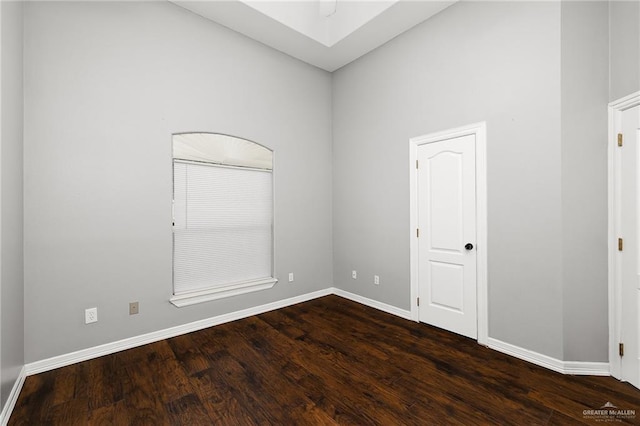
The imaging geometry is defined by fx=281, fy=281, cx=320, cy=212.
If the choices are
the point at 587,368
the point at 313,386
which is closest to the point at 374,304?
the point at 313,386

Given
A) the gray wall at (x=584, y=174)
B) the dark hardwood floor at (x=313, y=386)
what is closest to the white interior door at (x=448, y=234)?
the dark hardwood floor at (x=313, y=386)

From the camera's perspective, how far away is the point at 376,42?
3.57 m

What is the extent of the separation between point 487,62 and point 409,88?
2.79 ft

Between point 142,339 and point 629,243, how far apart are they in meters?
4.24

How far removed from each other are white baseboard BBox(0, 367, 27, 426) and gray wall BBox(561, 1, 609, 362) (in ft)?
12.9

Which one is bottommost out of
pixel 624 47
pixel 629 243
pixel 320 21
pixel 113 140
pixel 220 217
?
pixel 629 243

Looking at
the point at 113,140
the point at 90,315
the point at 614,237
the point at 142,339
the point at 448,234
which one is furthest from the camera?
the point at 448,234

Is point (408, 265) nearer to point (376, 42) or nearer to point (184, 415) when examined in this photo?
point (184, 415)

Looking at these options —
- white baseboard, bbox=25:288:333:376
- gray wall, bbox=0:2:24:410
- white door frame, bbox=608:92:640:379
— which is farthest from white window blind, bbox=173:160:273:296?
white door frame, bbox=608:92:640:379

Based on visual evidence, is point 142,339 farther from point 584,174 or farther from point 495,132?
point 584,174

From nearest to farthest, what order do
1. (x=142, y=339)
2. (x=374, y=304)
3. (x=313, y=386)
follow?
(x=313, y=386) < (x=142, y=339) < (x=374, y=304)

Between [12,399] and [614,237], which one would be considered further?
[614,237]

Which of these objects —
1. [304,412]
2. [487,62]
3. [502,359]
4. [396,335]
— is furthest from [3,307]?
[487,62]

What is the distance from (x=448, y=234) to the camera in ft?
9.91
